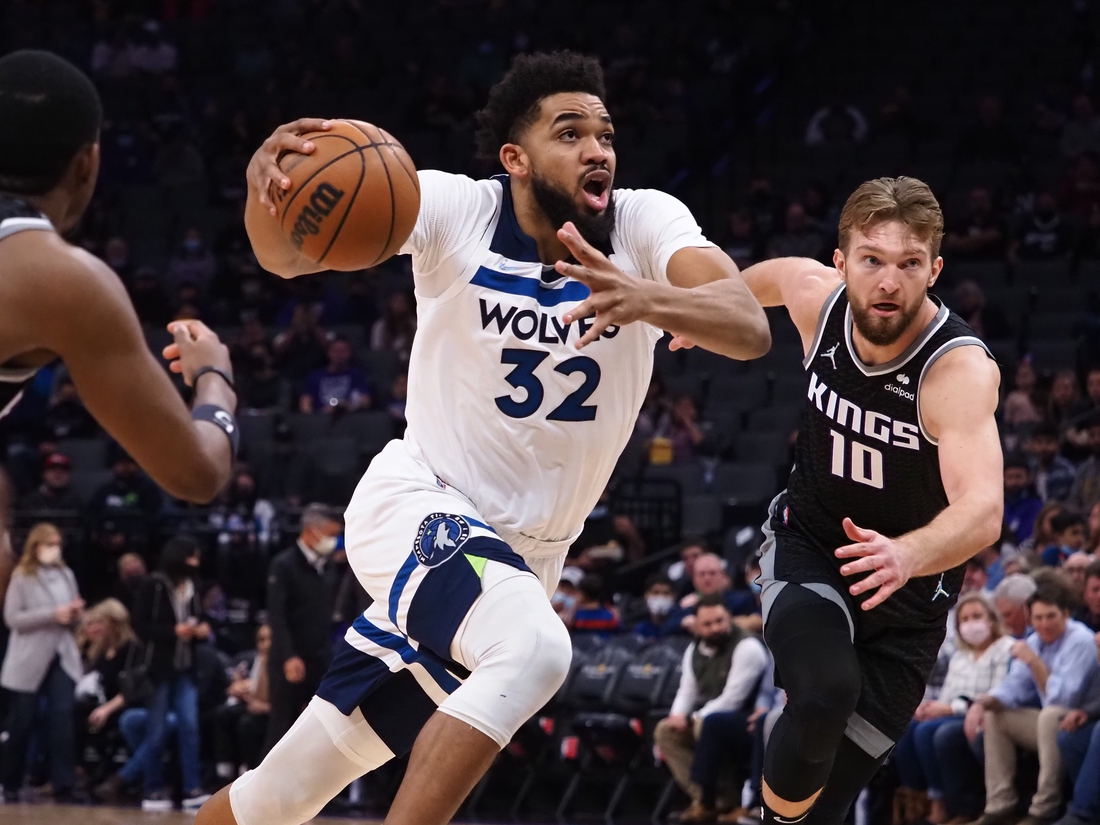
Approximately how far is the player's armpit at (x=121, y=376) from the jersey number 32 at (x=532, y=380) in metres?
1.25

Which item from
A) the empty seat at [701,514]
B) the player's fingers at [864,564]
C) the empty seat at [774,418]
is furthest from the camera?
the empty seat at [774,418]

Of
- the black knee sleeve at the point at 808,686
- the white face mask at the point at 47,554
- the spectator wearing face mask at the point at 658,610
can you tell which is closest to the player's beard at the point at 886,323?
the black knee sleeve at the point at 808,686

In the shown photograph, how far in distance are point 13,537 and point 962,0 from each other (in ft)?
42.4

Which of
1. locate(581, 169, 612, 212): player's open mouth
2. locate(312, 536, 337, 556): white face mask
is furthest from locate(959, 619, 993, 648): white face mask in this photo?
locate(581, 169, 612, 212): player's open mouth

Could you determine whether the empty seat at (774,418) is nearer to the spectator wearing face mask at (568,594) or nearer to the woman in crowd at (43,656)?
the spectator wearing face mask at (568,594)

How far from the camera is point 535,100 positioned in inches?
201

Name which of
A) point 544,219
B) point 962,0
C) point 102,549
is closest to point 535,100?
point 544,219

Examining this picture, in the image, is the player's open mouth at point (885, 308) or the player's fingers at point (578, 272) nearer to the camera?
the player's fingers at point (578, 272)

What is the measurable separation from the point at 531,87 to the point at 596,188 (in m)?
0.43

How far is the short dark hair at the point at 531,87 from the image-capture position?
16.8 ft

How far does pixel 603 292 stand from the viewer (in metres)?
4.33

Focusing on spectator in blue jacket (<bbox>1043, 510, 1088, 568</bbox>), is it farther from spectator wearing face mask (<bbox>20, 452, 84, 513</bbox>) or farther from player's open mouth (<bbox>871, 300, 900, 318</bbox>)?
Answer: spectator wearing face mask (<bbox>20, 452, 84, 513</bbox>)

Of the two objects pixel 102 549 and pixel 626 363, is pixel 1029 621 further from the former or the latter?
pixel 102 549

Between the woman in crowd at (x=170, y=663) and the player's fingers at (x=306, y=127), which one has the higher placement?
the player's fingers at (x=306, y=127)
